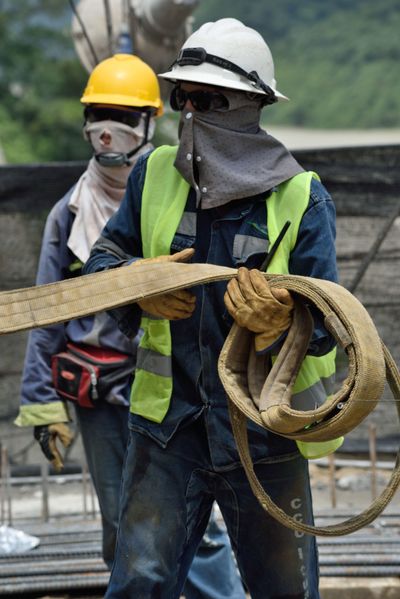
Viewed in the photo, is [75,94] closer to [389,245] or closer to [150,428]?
[389,245]

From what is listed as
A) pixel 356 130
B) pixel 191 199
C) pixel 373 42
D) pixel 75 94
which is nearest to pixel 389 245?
pixel 191 199

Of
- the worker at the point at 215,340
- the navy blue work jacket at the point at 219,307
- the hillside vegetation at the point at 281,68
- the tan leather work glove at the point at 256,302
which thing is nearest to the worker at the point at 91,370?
the worker at the point at 215,340

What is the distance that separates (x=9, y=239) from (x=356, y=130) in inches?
2364

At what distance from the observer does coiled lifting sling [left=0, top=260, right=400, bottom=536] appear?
13.5ft

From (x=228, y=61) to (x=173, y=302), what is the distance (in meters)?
0.81

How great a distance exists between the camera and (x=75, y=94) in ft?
164

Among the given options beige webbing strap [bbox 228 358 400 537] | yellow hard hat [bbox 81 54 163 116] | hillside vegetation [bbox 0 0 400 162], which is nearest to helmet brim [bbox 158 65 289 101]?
beige webbing strap [bbox 228 358 400 537]

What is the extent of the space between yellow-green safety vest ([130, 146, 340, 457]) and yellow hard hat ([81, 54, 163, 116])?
150 centimetres

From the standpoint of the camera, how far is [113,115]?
20.2 ft

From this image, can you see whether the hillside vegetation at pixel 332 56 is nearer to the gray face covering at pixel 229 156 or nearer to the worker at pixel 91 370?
the worker at pixel 91 370

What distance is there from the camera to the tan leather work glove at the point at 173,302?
434 centimetres

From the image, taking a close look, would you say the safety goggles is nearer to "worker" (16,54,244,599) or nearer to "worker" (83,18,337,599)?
"worker" (83,18,337,599)

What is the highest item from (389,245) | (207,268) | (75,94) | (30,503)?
(207,268)

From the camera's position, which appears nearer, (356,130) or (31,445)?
(31,445)
